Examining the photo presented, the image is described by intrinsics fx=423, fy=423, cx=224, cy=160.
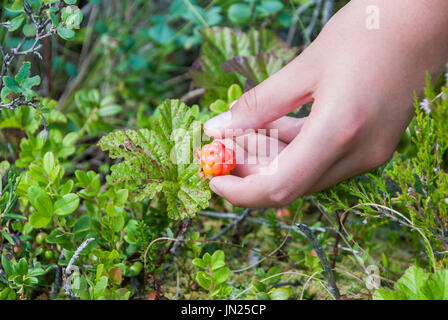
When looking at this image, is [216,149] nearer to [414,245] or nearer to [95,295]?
[95,295]

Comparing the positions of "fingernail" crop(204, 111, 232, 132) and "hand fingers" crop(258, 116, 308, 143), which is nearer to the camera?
"fingernail" crop(204, 111, 232, 132)

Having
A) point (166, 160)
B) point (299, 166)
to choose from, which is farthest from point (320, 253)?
point (166, 160)

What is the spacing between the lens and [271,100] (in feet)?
3.64

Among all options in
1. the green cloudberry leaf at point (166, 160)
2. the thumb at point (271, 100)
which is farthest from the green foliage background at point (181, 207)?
the thumb at point (271, 100)

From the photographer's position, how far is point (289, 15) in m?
2.09

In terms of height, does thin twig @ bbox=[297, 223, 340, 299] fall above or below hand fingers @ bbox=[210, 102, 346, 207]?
below

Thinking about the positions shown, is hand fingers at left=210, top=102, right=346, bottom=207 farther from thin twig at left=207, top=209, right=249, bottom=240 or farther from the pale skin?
thin twig at left=207, top=209, right=249, bottom=240

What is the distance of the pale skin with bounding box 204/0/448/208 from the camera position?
1.02 metres

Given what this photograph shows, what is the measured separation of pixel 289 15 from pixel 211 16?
1.34ft

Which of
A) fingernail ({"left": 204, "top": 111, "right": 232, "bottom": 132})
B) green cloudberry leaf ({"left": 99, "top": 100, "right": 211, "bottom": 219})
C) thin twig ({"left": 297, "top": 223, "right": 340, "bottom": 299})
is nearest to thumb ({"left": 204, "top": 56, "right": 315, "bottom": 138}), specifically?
fingernail ({"left": 204, "top": 111, "right": 232, "bottom": 132})

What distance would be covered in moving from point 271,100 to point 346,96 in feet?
0.64

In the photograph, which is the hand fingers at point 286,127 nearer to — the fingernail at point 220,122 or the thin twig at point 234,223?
the fingernail at point 220,122

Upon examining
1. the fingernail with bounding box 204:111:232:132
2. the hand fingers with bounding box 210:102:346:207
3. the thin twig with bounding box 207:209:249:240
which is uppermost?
the fingernail with bounding box 204:111:232:132
